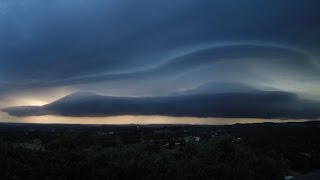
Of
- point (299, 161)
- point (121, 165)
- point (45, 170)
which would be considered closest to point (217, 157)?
point (121, 165)

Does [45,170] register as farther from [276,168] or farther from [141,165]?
[276,168]

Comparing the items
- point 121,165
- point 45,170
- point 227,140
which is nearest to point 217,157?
point 227,140

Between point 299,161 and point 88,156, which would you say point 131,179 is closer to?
point 88,156

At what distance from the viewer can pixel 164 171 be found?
70.5 ft

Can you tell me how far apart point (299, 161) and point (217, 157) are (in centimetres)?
1961

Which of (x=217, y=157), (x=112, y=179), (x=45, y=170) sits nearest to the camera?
(x=45, y=170)

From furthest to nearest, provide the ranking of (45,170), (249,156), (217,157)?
1. (249,156)
2. (217,157)
3. (45,170)

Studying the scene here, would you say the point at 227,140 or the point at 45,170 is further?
the point at 227,140

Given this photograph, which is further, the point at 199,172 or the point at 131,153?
the point at 131,153

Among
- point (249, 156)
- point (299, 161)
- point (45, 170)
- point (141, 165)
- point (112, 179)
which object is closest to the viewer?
point (45, 170)

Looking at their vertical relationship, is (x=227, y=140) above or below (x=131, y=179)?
above

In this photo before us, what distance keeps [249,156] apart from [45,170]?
1406 centimetres

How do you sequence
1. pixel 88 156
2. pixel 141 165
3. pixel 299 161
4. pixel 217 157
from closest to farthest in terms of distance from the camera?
pixel 141 165 → pixel 88 156 → pixel 217 157 → pixel 299 161

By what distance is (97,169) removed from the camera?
21.4 meters
